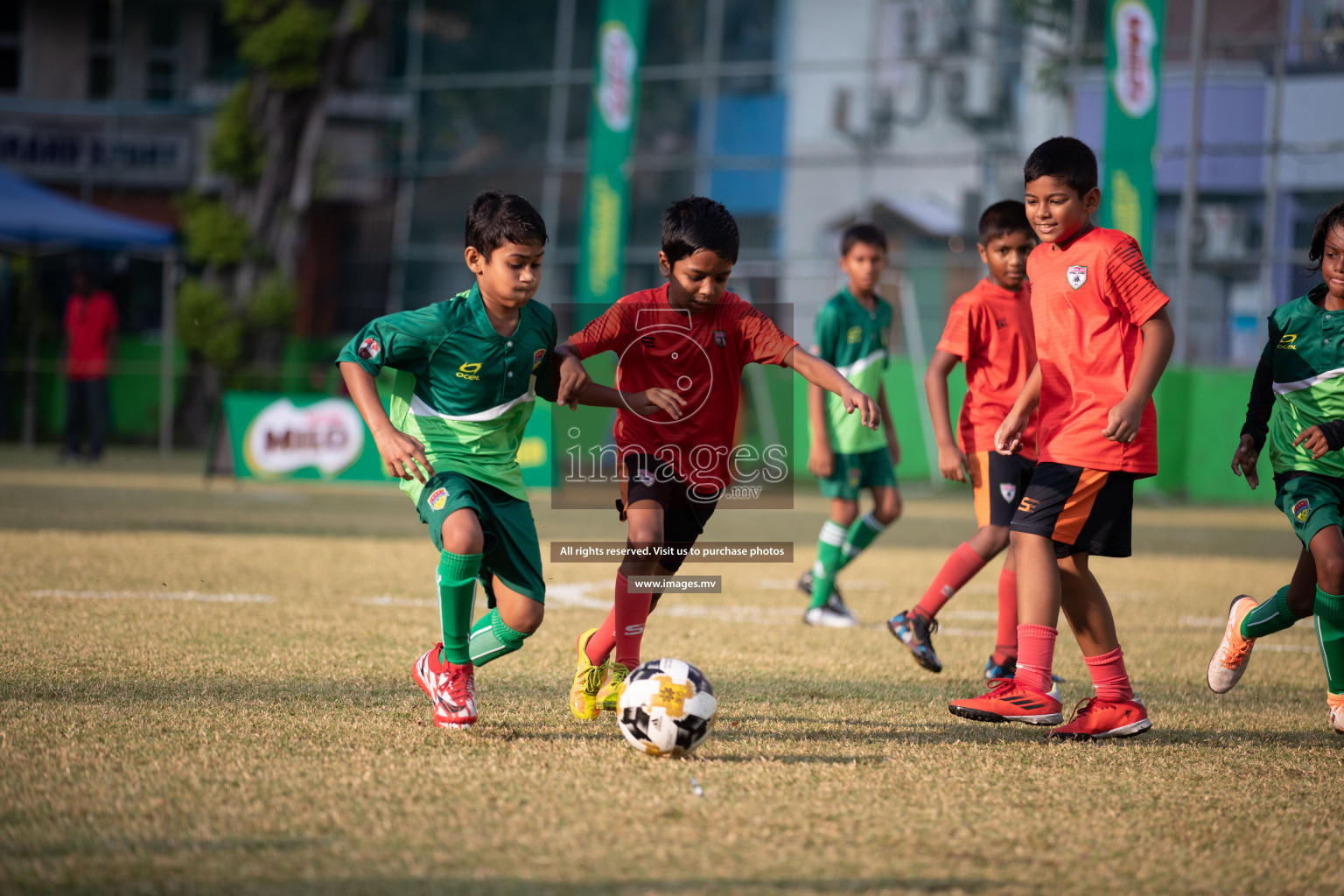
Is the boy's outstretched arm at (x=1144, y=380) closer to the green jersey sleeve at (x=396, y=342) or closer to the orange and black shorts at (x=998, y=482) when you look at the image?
the orange and black shorts at (x=998, y=482)

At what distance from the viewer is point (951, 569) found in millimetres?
5812

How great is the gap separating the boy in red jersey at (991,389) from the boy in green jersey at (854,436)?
50.5 inches

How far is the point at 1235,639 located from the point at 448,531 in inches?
122

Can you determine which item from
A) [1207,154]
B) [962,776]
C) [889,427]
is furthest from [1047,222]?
[1207,154]

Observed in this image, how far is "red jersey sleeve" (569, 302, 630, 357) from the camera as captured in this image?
4.50 meters

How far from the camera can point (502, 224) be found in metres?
4.22

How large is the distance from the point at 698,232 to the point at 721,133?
737 inches

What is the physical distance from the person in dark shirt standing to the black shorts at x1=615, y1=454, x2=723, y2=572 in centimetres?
1370

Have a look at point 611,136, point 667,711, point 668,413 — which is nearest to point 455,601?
point 667,711

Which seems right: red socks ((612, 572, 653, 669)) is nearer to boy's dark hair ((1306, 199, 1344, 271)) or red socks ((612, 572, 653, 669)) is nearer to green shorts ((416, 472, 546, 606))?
green shorts ((416, 472, 546, 606))

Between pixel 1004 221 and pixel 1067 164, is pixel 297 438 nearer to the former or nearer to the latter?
pixel 1004 221

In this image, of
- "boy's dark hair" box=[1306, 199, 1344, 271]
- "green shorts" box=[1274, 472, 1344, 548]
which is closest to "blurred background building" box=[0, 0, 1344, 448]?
"boy's dark hair" box=[1306, 199, 1344, 271]

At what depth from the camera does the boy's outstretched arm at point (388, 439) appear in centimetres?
399

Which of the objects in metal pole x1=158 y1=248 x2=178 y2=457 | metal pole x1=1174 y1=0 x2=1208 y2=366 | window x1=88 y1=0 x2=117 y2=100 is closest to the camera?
metal pole x1=1174 y1=0 x2=1208 y2=366
